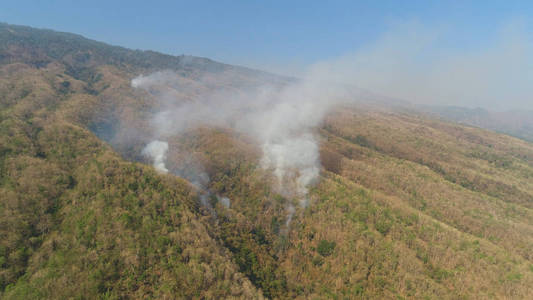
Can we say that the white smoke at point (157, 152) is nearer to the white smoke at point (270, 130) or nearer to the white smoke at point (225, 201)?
the white smoke at point (270, 130)

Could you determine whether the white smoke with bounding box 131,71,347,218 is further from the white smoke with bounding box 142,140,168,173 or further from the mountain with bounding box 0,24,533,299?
the white smoke with bounding box 142,140,168,173

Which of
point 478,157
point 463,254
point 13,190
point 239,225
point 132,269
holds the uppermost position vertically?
point 478,157

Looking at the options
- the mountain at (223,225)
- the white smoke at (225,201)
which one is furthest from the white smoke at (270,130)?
the white smoke at (225,201)

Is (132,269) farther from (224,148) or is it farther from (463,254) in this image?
(463,254)

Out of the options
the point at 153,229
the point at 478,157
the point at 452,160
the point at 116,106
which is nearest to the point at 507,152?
the point at 478,157

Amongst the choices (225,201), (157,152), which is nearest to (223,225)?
(225,201)

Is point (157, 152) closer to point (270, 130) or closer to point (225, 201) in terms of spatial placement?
point (225, 201)
